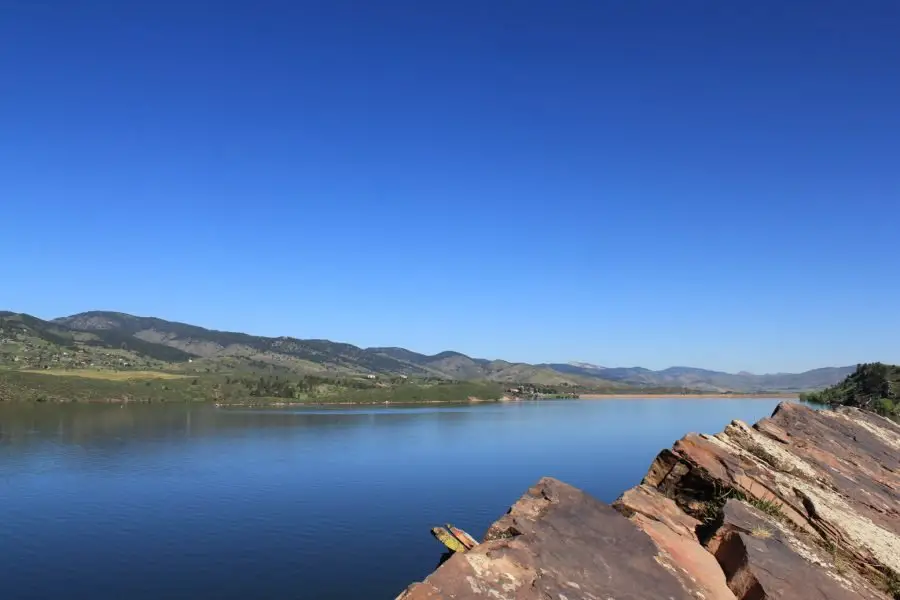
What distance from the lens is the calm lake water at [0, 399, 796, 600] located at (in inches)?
1587

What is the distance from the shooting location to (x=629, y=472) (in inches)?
3039

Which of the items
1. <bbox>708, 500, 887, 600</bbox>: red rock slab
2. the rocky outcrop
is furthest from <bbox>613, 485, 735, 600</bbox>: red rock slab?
<bbox>708, 500, 887, 600</bbox>: red rock slab

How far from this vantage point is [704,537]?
607 inches

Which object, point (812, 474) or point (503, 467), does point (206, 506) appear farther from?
point (812, 474)

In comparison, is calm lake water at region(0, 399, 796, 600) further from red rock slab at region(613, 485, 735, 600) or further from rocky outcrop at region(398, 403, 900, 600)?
red rock slab at region(613, 485, 735, 600)

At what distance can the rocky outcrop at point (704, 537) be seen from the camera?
39.1 feet

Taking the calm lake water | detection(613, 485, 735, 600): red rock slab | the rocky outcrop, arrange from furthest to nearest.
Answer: the calm lake water, detection(613, 485, 735, 600): red rock slab, the rocky outcrop

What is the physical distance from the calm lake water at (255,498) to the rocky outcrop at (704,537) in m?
24.5

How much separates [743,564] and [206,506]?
57.5m

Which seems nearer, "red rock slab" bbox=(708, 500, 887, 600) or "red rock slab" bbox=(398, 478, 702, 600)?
"red rock slab" bbox=(398, 478, 702, 600)

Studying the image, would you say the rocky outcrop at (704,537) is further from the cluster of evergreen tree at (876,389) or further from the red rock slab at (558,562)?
the cluster of evergreen tree at (876,389)

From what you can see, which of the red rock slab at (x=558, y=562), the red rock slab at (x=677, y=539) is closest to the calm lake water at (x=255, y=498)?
the red rock slab at (x=677, y=539)

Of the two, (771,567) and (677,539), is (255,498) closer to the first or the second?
(677,539)

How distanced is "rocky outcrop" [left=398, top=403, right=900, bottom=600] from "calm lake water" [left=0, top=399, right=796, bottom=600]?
24527 millimetres
